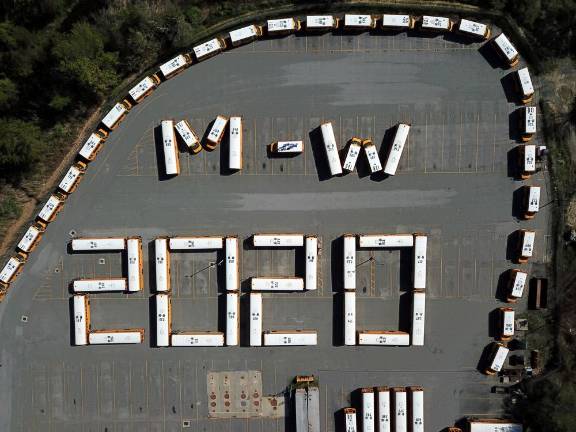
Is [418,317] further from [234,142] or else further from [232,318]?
[234,142]

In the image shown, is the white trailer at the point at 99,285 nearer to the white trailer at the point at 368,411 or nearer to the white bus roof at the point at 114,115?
the white bus roof at the point at 114,115

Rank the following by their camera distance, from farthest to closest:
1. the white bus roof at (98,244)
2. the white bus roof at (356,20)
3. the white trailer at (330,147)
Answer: the white bus roof at (98,244) → the white trailer at (330,147) → the white bus roof at (356,20)

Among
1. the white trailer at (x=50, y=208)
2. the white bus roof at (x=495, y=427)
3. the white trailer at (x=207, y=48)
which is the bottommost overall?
the white bus roof at (x=495, y=427)

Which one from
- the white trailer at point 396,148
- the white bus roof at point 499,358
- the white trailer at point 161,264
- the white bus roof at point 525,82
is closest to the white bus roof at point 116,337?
the white trailer at point 161,264

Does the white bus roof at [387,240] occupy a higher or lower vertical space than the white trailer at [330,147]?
lower

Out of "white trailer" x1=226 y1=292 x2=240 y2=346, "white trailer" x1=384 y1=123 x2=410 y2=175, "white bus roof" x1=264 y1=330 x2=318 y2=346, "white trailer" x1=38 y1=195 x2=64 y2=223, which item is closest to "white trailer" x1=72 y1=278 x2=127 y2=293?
"white trailer" x1=38 y1=195 x2=64 y2=223

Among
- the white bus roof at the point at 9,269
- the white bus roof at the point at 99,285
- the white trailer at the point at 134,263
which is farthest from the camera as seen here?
the white bus roof at the point at 9,269

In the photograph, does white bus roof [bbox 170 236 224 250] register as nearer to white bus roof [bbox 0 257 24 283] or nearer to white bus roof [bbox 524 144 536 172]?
white bus roof [bbox 0 257 24 283]
